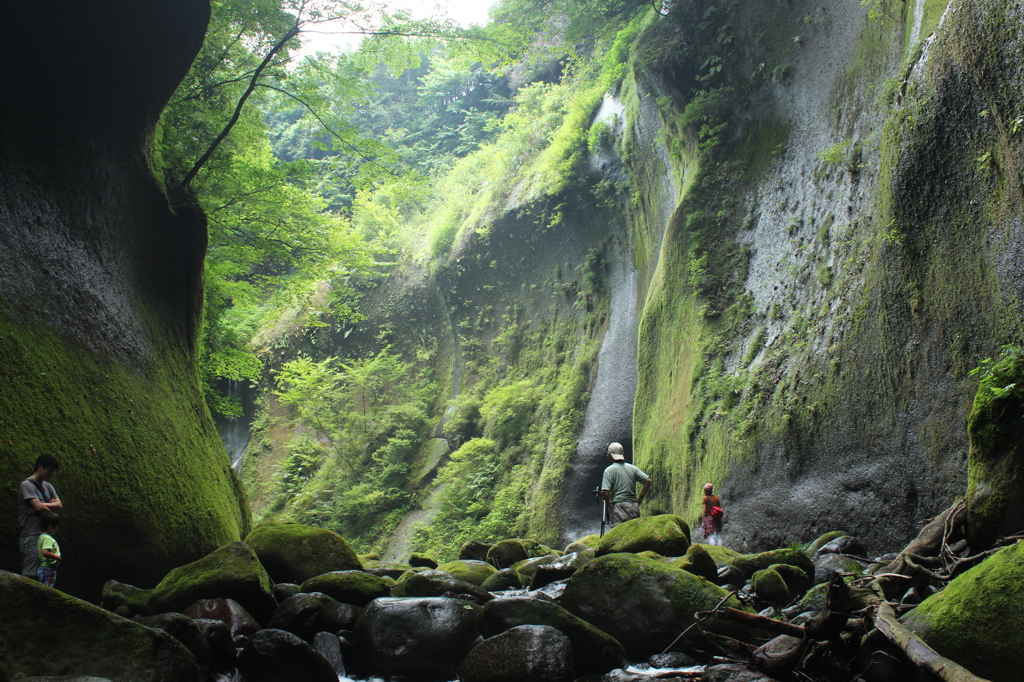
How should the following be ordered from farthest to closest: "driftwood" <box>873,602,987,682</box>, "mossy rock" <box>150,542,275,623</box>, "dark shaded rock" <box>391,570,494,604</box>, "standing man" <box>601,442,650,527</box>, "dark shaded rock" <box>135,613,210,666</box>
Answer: "standing man" <box>601,442,650,527</box> < "dark shaded rock" <box>391,570,494,604</box> < "mossy rock" <box>150,542,275,623</box> < "dark shaded rock" <box>135,613,210,666</box> < "driftwood" <box>873,602,987,682</box>

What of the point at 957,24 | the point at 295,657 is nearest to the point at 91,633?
the point at 295,657

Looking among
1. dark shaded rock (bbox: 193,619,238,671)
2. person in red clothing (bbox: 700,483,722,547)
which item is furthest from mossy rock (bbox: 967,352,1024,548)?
dark shaded rock (bbox: 193,619,238,671)

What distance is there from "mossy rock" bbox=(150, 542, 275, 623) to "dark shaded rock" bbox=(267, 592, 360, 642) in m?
0.21

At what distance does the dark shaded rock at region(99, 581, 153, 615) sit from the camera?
5.20m

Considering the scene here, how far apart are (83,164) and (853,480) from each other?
9771mm

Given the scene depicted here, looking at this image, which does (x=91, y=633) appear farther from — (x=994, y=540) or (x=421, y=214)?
(x=421, y=214)

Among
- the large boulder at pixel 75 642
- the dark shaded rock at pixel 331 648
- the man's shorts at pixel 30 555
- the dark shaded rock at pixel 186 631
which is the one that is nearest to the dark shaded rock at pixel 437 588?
the dark shaded rock at pixel 331 648

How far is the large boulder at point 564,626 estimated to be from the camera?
4.69 meters

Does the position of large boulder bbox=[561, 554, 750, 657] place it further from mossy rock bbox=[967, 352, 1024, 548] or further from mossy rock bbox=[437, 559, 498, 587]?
mossy rock bbox=[437, 559, 498, 587]

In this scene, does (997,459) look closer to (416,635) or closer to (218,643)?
(416,635)

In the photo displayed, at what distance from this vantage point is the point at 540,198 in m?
18.3

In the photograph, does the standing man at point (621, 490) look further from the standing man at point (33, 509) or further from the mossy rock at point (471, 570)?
the standing man at point (33, 509)

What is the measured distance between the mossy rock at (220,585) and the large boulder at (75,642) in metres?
1.25

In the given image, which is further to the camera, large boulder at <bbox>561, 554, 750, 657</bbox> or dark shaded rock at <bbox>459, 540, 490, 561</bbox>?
dark shaded rock at <bbox>459, 540, 490, 561</bbox>
